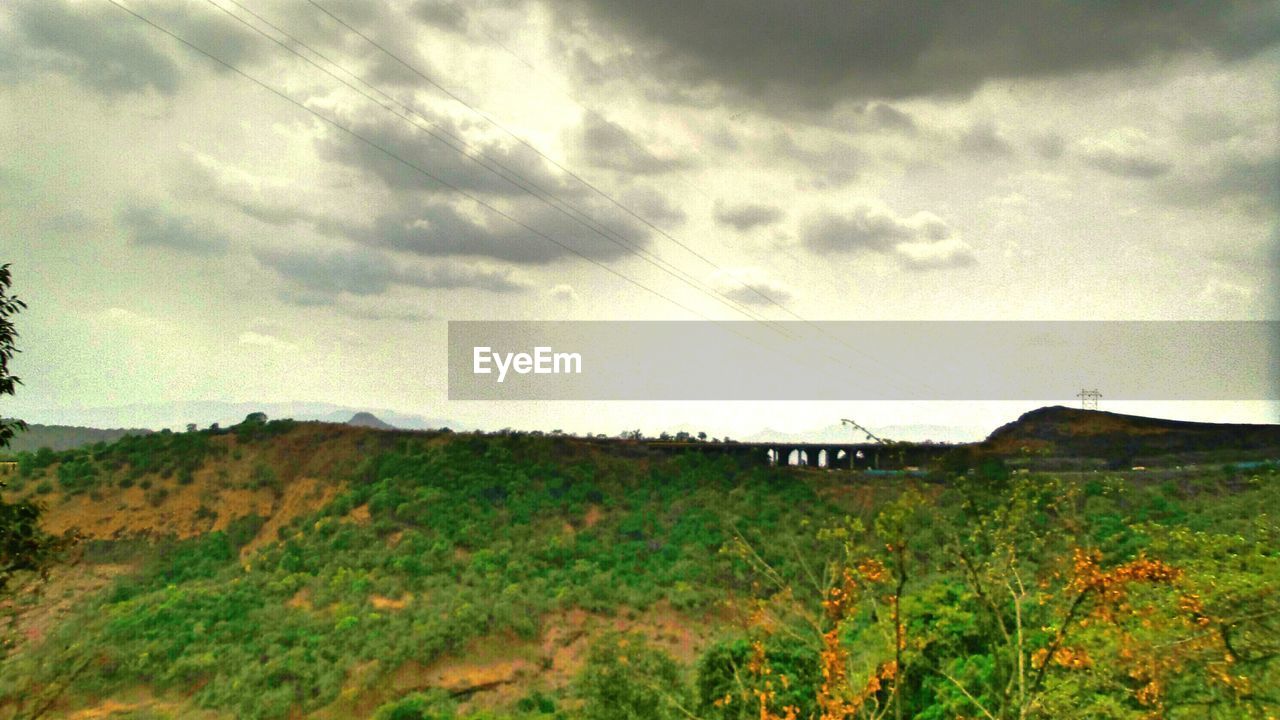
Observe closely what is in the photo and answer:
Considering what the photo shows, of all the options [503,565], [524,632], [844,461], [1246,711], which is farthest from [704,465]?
[1246,711]

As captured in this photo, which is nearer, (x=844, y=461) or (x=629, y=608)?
(x=629, y=608)

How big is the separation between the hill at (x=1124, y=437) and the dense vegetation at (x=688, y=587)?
8919 mm

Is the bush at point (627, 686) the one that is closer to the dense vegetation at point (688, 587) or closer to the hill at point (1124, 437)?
the dense vegetation at point (688, 587)

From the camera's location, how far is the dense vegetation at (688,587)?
9.28 meters

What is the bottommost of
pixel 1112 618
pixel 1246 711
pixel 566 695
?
pixel 566 695

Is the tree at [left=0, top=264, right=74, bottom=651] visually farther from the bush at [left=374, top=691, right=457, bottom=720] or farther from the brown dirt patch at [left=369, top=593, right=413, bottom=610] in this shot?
Answer: the brown dirt patch at [left=369, top=593, right=413, bottom=610]

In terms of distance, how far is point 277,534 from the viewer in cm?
3562

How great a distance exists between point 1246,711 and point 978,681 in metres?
5.91

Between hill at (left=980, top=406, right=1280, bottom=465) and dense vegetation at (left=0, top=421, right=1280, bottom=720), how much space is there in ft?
29.3

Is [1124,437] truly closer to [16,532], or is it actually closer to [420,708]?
[420,708]

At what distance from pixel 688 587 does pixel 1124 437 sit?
26835 millimetres

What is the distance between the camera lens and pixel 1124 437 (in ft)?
138

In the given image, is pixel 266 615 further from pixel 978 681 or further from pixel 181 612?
pixel 978 681

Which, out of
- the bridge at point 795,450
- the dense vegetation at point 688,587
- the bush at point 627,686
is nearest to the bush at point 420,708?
the dense vegetation at point 688,587
